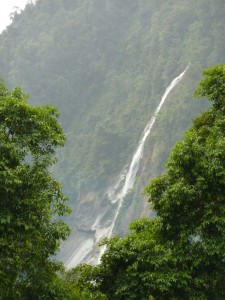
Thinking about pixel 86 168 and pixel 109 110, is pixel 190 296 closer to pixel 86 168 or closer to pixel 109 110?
pixel 86 168

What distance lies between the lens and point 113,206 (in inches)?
2073

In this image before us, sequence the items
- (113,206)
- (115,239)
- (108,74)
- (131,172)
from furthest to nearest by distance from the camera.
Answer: (108,74), (113,206), (131,172), (115,239)

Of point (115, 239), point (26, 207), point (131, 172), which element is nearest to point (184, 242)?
point (115, 239)

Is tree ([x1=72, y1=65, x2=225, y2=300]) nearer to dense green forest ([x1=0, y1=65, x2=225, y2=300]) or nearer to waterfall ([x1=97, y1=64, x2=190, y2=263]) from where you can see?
dense green forest ([x1=0, y1=65, x2=225, y2=300])

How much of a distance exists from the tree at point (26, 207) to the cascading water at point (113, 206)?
1542 inches

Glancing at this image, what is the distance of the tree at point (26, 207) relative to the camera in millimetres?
8938

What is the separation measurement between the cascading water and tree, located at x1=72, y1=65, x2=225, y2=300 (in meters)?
37.5

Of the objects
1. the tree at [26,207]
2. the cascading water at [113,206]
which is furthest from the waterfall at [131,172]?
the tree at [26,207]

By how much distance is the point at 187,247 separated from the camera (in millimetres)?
10641

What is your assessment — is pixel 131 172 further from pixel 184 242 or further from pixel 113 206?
pixel 184 242

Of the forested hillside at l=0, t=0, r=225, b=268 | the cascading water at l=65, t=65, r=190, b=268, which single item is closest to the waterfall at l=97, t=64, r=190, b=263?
the cascading water at l=65, t=65, r=190, b=268

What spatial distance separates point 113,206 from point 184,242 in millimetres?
42244

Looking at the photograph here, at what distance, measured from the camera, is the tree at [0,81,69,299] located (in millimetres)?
8938

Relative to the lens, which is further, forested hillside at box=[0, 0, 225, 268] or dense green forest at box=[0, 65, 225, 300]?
forested hillside at box=[0, 0, 225, 268]
